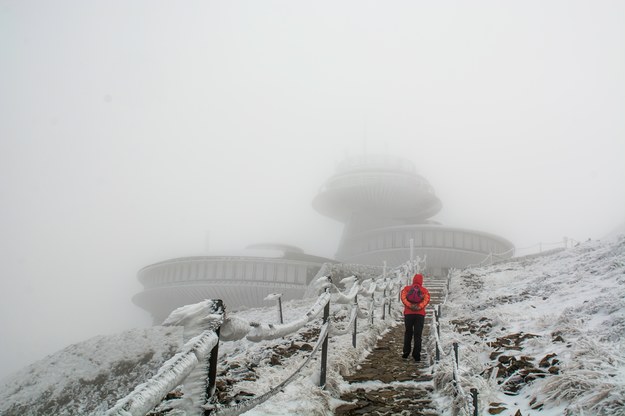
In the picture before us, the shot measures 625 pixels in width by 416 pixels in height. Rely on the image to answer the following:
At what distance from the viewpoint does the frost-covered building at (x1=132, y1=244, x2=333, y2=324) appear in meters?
47.1

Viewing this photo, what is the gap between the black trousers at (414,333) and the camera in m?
8.34

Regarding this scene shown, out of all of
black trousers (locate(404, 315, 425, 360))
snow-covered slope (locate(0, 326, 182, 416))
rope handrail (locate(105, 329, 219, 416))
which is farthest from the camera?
snow-covered slope (locate(0, 326, 182, 416))

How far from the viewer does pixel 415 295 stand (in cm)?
877

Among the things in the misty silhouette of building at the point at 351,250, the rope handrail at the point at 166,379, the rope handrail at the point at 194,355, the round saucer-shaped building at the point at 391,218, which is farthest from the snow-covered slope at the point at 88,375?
the round saucer-shaped building at the point at 391,218

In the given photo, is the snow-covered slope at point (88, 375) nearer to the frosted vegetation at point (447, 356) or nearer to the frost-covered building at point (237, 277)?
the frosted vegetation at point (447, 356)

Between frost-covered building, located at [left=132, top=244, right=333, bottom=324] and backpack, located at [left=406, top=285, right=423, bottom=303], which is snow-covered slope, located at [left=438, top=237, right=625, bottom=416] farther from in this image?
frost-covered building, located at [left=132, top=244, right=333, bottom=324]

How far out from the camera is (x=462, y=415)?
14.7ft

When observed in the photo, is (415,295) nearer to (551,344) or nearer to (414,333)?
(414,333)

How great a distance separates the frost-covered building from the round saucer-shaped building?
12836mm

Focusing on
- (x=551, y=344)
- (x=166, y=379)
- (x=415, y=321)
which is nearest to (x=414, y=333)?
(x=415, y=321)

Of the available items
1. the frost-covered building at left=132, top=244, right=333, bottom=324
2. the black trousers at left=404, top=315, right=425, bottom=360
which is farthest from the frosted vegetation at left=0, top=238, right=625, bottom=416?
the frost-covered building at left=132, top=244, right=333, bottom=324

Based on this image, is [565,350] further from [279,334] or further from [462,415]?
[279,334]

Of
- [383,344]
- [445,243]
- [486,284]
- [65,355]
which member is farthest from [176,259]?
[383,344]

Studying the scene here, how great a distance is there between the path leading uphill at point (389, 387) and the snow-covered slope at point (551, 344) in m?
0.50
